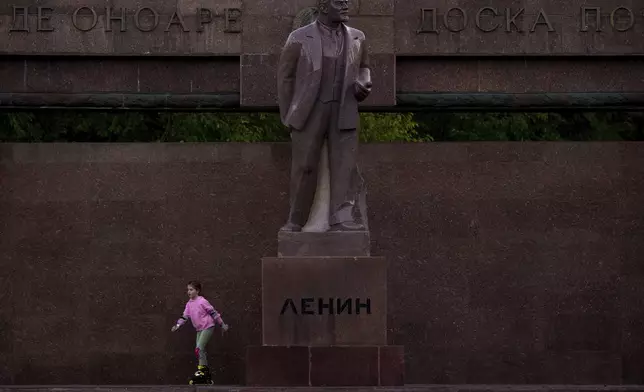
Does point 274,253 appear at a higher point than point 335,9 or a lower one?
lower

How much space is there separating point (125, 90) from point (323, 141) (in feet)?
15.5

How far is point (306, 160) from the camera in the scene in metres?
20.7

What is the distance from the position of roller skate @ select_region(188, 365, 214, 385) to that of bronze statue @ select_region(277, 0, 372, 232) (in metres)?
2.69

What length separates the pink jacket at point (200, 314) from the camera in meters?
22.6

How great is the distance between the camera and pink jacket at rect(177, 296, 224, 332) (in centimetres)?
2261

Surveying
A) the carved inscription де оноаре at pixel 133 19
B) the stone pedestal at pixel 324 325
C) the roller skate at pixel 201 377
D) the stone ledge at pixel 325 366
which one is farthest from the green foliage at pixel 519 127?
the stone ledge at pixel 325 366

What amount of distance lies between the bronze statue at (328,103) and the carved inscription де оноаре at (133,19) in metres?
3.65

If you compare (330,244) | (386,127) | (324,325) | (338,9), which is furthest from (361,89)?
(386,127)

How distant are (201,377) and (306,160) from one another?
3406mm

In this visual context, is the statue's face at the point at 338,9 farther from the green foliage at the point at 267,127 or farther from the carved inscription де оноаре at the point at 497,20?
the green foliage at the point at 267,127

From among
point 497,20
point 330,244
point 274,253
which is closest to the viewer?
point 330,244

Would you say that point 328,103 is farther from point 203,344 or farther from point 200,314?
point 203,344

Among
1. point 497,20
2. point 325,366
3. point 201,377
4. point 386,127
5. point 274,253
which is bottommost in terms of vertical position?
point 201,377

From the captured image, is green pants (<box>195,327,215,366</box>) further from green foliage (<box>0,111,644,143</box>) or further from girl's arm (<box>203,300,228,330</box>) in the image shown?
green foliage (<box>0,111,644,143</box>)
